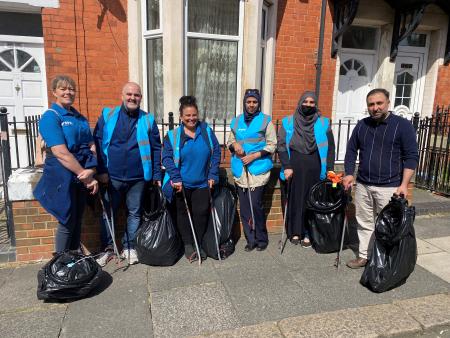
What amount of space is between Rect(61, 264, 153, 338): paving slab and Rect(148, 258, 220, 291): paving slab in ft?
0.37

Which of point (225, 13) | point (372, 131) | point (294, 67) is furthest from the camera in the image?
point (294, 67)

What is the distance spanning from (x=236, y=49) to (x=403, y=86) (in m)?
4.30

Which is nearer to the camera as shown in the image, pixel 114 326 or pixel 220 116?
pixel 114 326

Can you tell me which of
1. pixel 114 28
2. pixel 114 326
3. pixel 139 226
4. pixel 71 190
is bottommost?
pixel 114 326

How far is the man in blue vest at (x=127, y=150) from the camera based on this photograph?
3344 mm

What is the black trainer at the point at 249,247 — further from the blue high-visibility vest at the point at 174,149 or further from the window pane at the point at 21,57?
the window pane at the point at 21,57

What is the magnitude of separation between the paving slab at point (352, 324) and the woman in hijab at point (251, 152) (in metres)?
1.40

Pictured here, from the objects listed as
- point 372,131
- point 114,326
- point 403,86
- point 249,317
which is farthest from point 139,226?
point 403,86

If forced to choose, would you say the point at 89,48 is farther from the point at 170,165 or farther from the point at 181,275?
the point at 181,275

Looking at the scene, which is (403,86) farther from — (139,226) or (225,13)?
(139,226)

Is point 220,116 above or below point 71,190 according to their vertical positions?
above

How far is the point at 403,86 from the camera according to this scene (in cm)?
771

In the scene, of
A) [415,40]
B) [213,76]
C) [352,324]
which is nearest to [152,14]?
[213,76]

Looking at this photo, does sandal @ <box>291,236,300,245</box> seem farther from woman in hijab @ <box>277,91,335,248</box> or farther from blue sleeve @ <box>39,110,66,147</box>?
blue sleeve @ <box>39,110,66,147</box>
